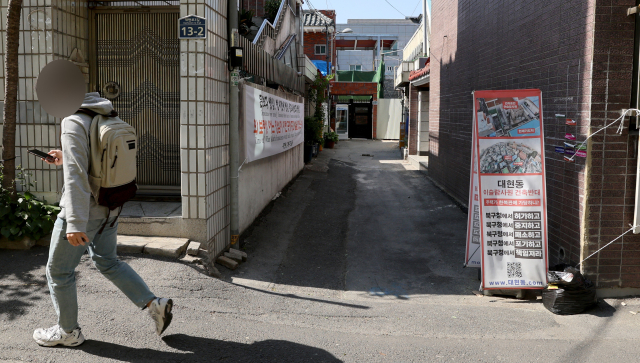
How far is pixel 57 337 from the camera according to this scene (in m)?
3.92

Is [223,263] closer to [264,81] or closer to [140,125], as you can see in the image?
[140,125]

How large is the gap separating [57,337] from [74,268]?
539mm

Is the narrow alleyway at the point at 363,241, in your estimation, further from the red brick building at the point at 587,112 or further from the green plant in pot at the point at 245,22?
the green plant in pot at the point at 245,22

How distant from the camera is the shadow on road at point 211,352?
12.8 ft

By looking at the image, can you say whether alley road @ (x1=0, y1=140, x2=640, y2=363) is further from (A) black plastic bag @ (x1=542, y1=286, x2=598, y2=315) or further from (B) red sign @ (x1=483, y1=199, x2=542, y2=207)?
(B) red sign @ (x1=483, y1=199, x2=542, y2=207)

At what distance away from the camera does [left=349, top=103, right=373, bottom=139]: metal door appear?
Answer: 33688 millimetres

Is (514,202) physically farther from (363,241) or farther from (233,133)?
(233,133)

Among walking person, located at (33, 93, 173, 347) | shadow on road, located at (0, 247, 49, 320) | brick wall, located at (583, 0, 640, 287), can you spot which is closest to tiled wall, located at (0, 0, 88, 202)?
shadow on road, located at (0, 247, 49, 320)

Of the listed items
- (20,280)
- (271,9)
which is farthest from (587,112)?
(271,9)

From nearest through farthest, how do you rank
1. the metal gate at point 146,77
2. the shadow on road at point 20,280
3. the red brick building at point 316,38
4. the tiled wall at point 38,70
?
1. the shadow on road at point 20,280
2. the tiled wall at point 38,70
3. the metal gate at point 146,77
4. the red brick building at point 316,38

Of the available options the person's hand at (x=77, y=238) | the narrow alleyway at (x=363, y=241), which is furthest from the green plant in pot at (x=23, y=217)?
the person's hand at (x=77, y=238)

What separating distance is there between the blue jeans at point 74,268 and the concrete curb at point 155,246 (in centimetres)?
172

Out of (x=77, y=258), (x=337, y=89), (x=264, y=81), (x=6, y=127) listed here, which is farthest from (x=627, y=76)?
(x=337, y=89)

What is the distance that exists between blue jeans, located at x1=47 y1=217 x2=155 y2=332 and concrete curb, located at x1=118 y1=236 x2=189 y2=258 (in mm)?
1724
